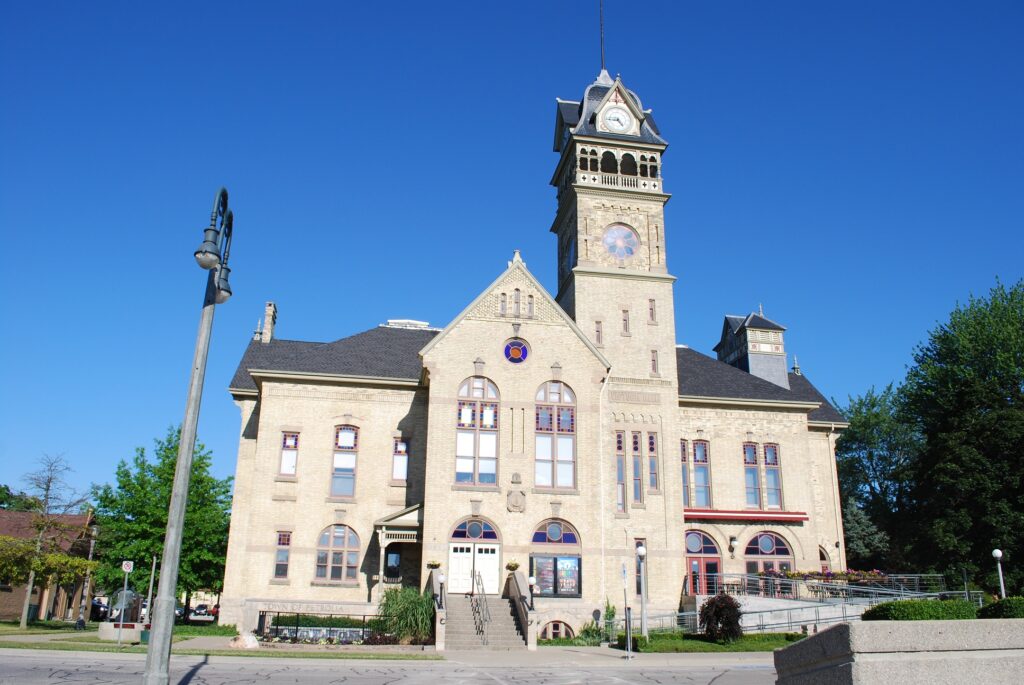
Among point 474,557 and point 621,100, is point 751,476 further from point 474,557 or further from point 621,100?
point 621,100

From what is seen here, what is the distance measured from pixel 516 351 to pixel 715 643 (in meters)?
15.0

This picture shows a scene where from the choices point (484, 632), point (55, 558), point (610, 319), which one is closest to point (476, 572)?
point (484, 632)

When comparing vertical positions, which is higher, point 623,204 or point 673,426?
point 623,204

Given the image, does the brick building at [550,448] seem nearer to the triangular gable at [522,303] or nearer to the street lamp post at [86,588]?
the triangular gable at [522,303]

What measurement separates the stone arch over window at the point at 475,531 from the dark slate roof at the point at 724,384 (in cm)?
1303

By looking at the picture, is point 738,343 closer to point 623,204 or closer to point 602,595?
point 623,204

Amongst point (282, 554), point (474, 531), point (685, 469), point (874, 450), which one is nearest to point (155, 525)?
point (282, 554)

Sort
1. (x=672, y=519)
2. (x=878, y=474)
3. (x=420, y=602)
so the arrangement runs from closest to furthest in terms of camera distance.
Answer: (x=420, y=602)
(x=672, y=519)
(x=878, y=474)

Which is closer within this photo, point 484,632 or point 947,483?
point 484,632

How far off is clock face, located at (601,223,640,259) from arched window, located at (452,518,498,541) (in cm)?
1584

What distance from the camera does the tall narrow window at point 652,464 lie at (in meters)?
38.3

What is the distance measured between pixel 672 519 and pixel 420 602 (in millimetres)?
13626

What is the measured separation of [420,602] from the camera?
2966 centimetres

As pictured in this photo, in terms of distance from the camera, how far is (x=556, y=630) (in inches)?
1335
